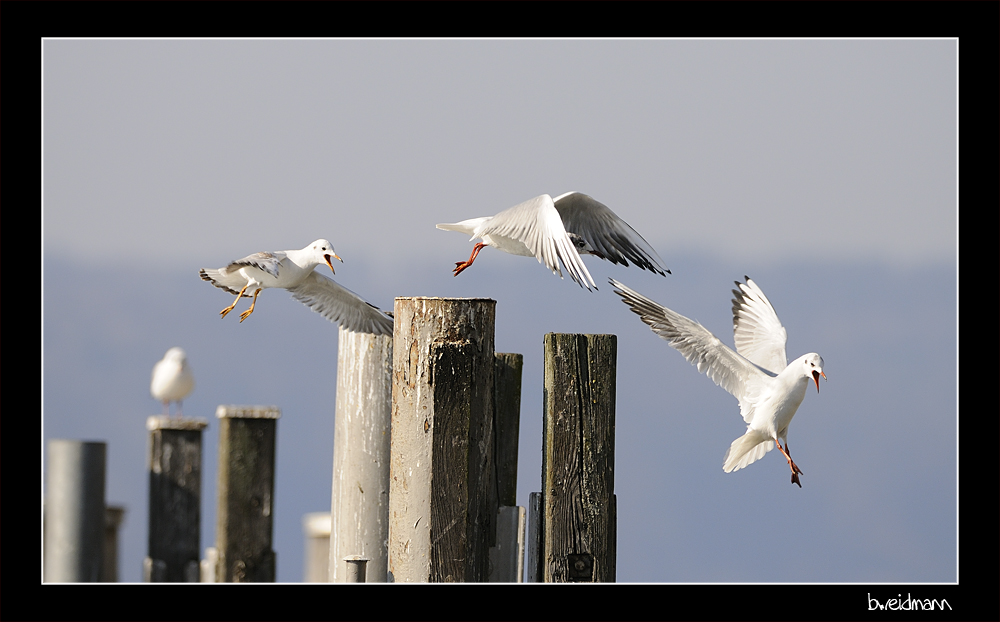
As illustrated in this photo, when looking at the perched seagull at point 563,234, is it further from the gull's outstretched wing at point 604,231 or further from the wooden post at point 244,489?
the wooden post at point 244,489

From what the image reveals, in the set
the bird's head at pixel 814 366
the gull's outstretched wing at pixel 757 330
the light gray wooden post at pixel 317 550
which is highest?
the gull's outstretched wing at pixel 757 330

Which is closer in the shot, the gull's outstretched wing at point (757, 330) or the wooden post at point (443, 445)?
the wooden post at point (443, 445)

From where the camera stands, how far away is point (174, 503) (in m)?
6.23

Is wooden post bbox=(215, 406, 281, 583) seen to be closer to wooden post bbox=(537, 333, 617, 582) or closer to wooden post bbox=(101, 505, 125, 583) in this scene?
wooden post bbox=(537, 333, 617, 582)

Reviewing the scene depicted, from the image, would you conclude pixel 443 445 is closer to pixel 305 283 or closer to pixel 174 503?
pixel 174 503

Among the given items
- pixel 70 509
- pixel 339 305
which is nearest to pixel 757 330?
pixel 339 305

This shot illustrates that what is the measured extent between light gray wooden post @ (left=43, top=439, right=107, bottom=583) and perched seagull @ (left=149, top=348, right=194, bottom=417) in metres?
7.06

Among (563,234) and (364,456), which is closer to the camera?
(364,456)

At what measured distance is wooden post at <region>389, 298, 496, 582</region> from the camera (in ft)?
15.8

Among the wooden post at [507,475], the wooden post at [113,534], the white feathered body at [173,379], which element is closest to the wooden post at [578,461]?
the wooden post at [507,475]

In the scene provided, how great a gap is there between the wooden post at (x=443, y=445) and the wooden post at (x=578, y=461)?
0.26m

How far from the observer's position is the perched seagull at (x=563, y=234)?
6539mm

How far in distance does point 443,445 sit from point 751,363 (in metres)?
2.79
